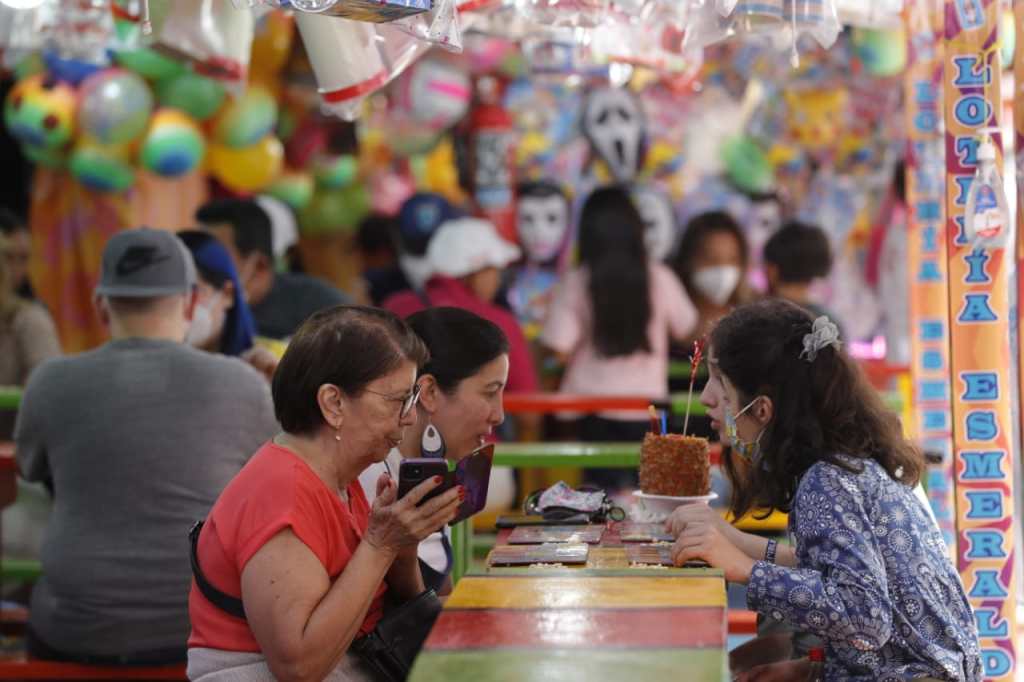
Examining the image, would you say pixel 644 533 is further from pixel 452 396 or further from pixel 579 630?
pixel 579 630

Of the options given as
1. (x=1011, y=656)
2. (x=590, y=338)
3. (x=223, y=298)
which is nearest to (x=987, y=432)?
(x=1011, y=656)

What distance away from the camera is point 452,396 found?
319 cm

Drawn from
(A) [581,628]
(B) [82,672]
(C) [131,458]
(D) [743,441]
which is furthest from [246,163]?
(A) [581,628]

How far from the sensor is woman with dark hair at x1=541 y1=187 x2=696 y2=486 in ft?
21.8

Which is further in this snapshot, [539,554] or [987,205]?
[987,205]

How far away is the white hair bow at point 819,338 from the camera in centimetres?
285

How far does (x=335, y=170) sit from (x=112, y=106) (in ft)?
5.69

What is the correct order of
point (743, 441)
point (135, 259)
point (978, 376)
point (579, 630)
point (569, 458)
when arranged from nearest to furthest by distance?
point (579, 630) < point (743, 441) < point (978, 376) < point (135, 259) < point (569, 458)

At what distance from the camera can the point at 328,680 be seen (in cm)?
258

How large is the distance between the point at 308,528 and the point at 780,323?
1.06 metres

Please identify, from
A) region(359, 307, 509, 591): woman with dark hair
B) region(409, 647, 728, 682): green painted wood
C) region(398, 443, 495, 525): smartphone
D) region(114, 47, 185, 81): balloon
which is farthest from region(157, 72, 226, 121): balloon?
region(409, 647, 728, 682): green painted wood

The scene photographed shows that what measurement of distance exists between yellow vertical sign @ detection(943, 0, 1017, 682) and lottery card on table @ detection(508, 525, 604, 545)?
110 cm

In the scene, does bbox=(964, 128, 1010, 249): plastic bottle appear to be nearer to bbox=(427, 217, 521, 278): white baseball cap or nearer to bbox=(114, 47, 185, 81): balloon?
bbox=(427, 217, 521, 278): white baseball cap

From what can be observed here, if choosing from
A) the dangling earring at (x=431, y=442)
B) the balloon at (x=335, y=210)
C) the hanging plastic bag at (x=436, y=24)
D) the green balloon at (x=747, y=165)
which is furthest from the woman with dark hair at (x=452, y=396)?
the green balloon at (x=747, y=165)
